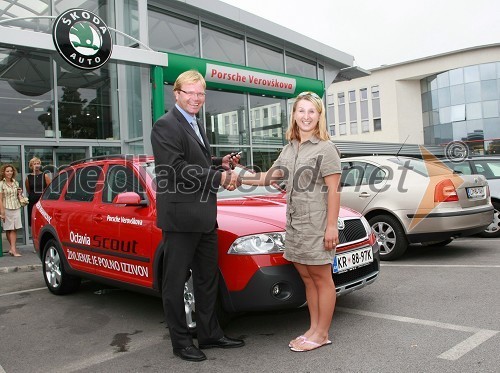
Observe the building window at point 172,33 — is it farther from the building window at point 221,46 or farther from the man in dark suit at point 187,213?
the man in dark suit at point 187,213

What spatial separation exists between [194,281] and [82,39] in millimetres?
6835

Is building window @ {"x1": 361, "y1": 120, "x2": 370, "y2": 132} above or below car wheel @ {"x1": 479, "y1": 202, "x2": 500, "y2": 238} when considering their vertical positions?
above

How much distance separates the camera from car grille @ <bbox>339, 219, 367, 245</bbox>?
393cm

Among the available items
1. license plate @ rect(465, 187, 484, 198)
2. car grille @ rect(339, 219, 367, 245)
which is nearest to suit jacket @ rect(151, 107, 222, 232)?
car grille @ rect(339, 219, 367, 245)

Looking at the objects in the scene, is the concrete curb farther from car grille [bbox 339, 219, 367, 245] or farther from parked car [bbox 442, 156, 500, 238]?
parked car [bbox 442, 156, 500, 238]

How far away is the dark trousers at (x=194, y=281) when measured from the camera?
11.3 feet

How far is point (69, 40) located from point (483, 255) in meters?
7.73

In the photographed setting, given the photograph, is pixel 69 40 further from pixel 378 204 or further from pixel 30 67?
pixel 378 204

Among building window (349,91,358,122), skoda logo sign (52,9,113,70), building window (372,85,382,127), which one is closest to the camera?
skoda logo sign (52,9,113,70)

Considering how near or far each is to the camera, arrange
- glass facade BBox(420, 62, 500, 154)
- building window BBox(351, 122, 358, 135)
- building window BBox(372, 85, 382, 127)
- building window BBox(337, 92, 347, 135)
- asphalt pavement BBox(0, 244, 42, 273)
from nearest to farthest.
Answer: asphalt pavement BBox(0, 244, 42, 273) → glass facade BBox(420, 62, 500, 154) → building window BBox(372, 85, 382, 127) → building window BBox(351, 122, 358, 135) → building window BBox(337, 92, 347, 135)

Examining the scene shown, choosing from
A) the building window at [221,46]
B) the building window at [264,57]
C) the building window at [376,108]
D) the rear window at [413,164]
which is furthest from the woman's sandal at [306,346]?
the building window at [376,108]

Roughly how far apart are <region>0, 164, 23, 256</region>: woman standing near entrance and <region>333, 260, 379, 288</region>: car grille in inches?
285

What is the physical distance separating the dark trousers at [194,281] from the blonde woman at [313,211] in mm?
582

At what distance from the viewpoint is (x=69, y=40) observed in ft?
28.5
